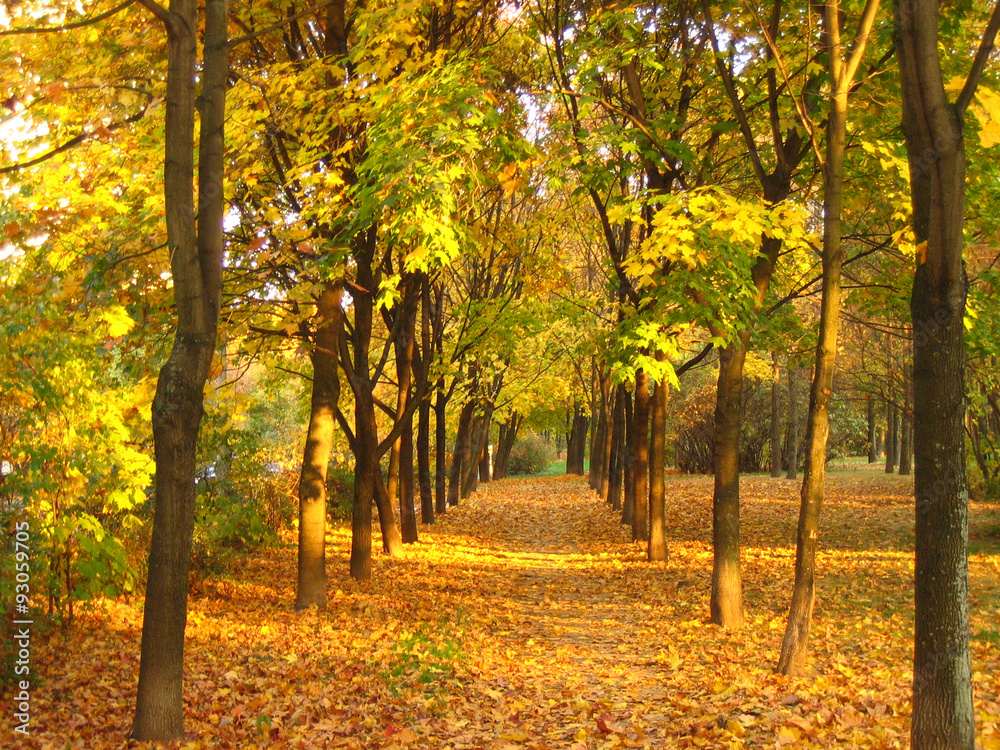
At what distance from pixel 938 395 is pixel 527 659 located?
5523 millimetres

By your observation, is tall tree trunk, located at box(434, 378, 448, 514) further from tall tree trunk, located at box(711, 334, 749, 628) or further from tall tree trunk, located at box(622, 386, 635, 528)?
tall tree trunk, located at box(711, 334, 749, 628)

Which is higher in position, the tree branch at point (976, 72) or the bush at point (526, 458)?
the tree branch at point (976, 72)

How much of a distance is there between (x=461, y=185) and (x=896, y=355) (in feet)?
60.5

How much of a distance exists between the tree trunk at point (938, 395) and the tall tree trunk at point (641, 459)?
35.6ft

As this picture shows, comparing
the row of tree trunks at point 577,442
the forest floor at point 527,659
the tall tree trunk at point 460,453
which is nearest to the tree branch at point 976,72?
Result: the forest floor at point 527,659

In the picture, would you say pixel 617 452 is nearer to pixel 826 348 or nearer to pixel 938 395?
pixel 826 348

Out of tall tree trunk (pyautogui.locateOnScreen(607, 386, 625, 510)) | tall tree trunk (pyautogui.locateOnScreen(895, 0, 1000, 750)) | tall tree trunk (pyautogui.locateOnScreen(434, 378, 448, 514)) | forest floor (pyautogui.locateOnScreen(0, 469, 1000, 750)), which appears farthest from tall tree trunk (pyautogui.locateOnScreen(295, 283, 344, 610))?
tall tree trunk (pyautogui.locateOnScreen(607, 386, 625, 510))

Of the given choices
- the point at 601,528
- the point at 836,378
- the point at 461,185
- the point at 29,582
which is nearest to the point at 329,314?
the point at 461,185

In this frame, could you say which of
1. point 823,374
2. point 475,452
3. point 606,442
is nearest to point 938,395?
point 823,374

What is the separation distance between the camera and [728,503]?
9695 mm

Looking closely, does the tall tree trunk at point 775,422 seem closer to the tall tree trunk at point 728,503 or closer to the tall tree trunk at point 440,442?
the tall tree trunk at point 440,442

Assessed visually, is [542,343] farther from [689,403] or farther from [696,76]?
[696,76]

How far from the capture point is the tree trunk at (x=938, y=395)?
14.7 feet

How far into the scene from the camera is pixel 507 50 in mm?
13820
